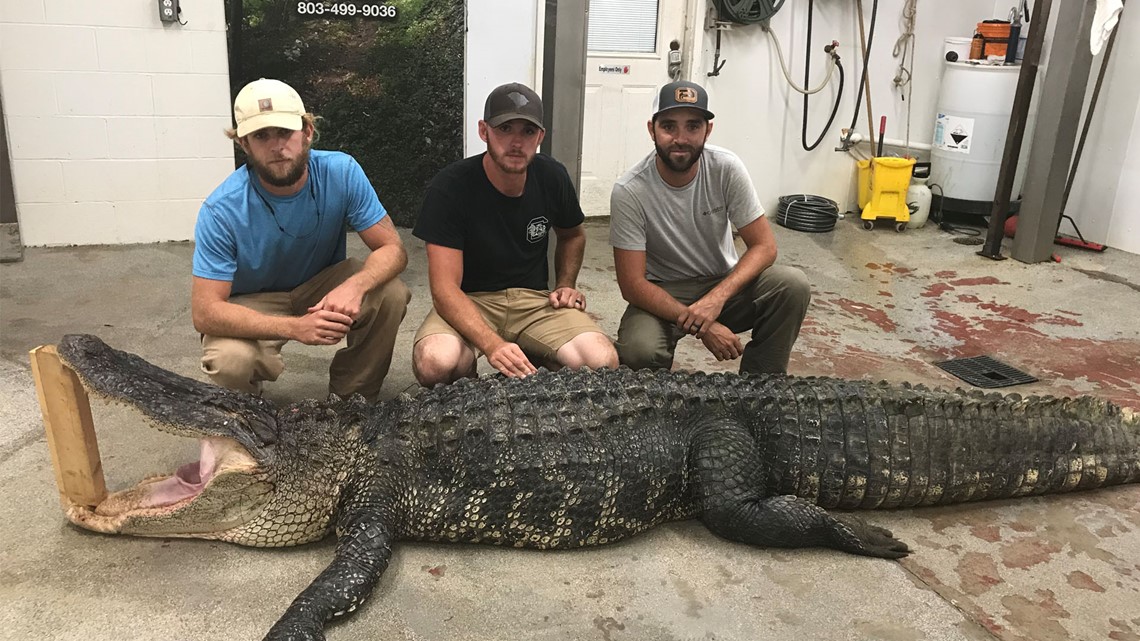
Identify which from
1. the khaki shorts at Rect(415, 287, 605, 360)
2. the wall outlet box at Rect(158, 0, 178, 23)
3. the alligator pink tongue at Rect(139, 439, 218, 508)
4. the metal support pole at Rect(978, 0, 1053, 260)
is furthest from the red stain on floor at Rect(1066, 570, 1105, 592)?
the wall outlet box at Rect(158, 0, 178, 23)

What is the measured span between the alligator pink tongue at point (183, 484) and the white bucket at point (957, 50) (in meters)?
6.21

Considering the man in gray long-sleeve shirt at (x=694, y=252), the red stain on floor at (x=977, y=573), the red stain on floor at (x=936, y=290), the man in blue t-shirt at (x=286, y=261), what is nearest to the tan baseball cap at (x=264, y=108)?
the man in blue t-shirt at (x=286, y=261)

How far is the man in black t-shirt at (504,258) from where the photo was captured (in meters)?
2.81

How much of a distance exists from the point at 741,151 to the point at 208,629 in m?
5.42

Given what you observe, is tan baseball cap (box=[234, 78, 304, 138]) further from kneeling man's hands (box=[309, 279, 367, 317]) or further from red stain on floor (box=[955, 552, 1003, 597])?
red stain on floor (box=[955, 552, 1003, 597])

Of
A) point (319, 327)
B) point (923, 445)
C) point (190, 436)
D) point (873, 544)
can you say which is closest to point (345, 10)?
point (319, 327)

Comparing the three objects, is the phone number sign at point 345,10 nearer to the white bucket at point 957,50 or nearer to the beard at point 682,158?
the beard at point 682,158

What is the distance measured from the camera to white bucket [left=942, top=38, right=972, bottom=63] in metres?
6.40

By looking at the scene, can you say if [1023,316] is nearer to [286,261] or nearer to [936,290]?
[936,290]

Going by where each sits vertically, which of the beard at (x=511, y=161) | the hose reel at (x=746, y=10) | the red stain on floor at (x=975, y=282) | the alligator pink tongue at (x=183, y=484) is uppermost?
A: the hose reel at (x=746, y=10)

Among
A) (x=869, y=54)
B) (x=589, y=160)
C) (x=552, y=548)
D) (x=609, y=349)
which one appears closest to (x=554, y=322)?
(x=609, y=349)

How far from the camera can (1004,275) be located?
536 cm

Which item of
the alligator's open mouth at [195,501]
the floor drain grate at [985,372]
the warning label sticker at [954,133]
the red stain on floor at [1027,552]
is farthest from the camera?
the warning label sticker at [954,133]

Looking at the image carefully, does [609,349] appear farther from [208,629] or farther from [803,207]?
[803,207]
